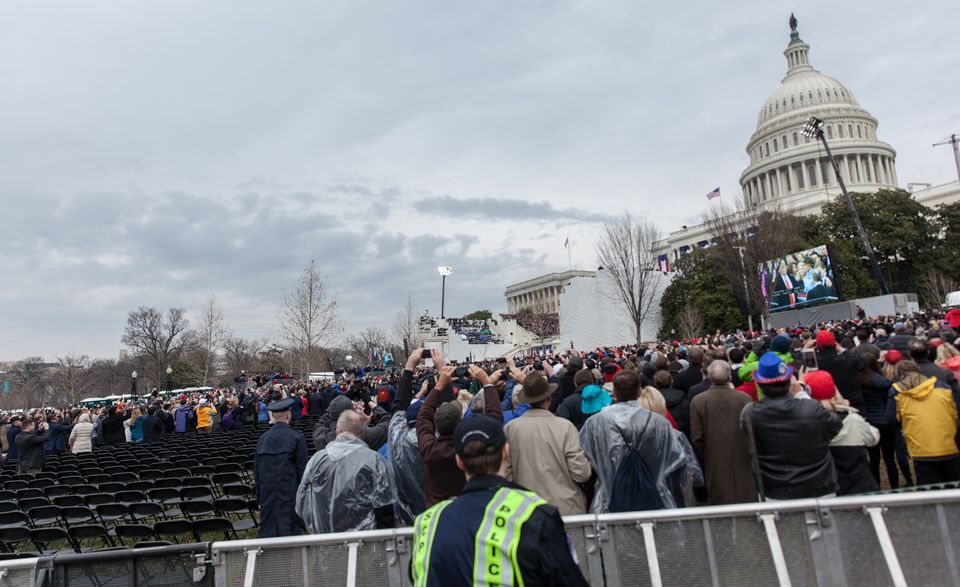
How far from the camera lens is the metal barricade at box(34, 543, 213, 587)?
345 centimetres

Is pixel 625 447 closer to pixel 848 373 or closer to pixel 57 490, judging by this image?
pixel 848 373

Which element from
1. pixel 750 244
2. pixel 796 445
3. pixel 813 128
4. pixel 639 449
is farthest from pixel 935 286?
pixel 639 449

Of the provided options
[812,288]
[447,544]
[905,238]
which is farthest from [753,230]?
[447,544]

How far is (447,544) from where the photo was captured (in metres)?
2.13

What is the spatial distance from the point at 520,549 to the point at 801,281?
33836mm

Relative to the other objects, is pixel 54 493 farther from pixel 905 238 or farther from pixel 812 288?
pixel 905 238

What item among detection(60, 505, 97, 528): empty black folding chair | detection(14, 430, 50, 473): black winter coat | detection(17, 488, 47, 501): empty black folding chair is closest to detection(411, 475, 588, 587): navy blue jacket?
detection(60, 505, 97, 528): empty black folding chair

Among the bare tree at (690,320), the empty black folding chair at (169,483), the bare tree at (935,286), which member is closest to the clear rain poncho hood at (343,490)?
the empty black folding chair at (169,483)

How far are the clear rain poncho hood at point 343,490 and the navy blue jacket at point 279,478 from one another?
90cm

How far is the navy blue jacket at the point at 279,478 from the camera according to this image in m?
5.73

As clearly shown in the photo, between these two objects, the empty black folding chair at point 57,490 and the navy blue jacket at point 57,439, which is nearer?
the empty black folding chair at point 57,490

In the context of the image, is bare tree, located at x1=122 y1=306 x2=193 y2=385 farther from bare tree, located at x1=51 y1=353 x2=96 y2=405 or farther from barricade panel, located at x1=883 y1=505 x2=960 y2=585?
barricade panel, located at x1=883 y1=505 x2=960 y2=585

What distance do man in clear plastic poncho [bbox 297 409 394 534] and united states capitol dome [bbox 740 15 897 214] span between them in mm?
80308

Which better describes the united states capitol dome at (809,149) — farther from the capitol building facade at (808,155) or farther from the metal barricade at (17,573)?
the metal barricade at (17,573)
